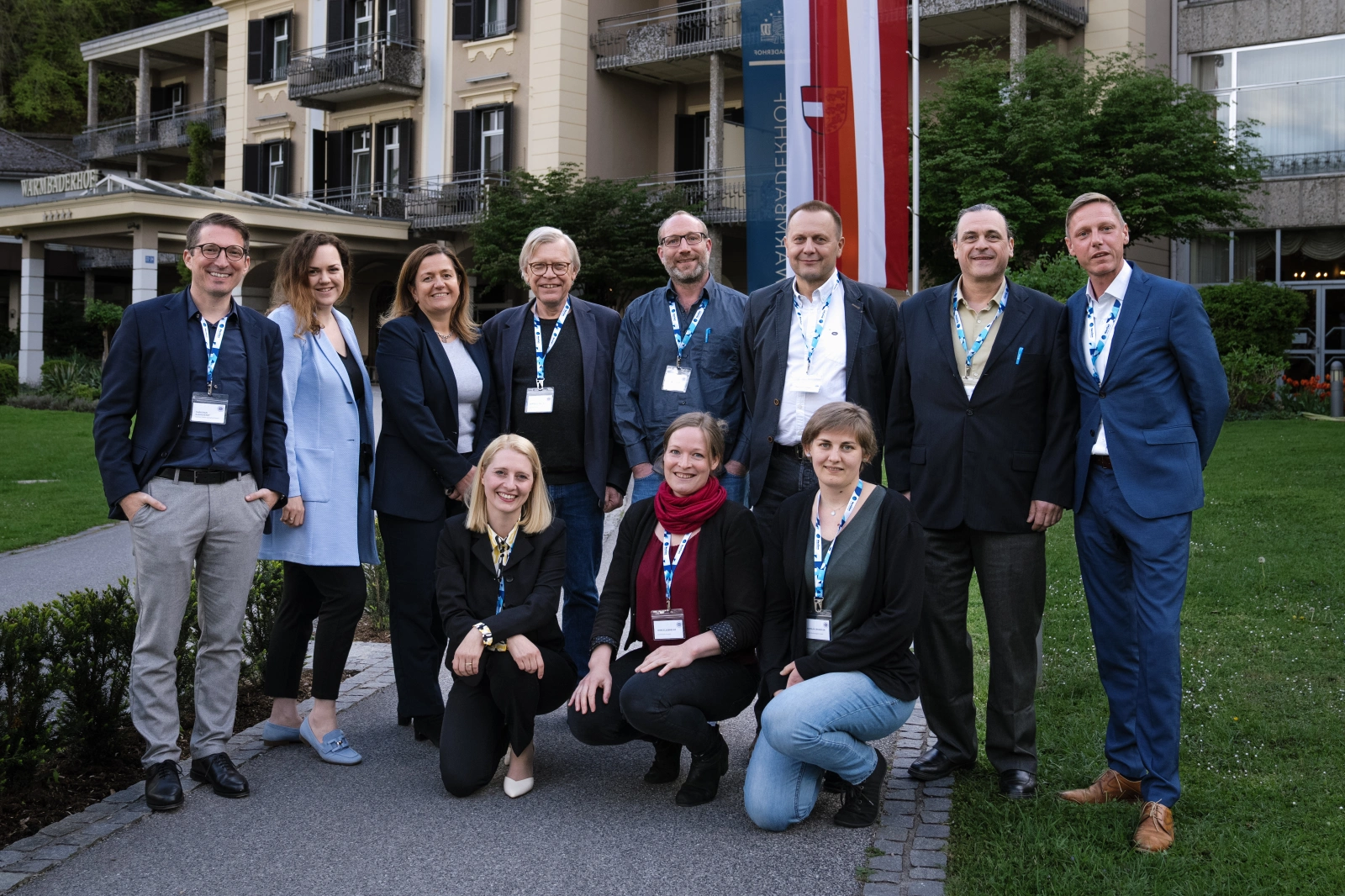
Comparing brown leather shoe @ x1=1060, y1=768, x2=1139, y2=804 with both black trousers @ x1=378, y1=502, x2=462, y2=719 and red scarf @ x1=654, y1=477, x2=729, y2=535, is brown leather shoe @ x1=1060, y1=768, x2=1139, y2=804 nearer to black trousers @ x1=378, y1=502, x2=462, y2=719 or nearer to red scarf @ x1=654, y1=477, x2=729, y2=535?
red scarf @ x1=654, y1=477, x2=729, y2=535

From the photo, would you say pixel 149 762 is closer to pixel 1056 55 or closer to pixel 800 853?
pixel 800 853

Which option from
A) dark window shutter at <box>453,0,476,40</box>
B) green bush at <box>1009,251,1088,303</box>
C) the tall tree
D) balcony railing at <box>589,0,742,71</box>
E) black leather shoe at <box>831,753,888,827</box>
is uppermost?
dark window shutter at <box>453,0,476,40</box>

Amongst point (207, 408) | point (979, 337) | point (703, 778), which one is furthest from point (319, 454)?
point (979, 337)

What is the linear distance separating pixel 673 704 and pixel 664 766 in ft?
1.70

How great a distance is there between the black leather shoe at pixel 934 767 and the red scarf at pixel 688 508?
4.51ft

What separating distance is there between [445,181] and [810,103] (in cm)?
2549

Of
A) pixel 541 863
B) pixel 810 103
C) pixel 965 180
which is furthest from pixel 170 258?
pixel 541 863

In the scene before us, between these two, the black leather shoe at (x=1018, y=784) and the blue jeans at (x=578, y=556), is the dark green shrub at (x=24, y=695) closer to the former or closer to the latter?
the blue jeans at (x=578, y=556)

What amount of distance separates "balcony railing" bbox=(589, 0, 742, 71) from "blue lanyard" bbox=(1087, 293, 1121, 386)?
78.7 feet

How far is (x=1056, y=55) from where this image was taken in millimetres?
23953

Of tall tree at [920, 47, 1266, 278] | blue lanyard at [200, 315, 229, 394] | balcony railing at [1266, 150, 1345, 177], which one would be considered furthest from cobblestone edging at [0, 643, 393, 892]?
balcony railing at [1266, 150, 1345, 177]

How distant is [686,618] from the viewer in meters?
4.95

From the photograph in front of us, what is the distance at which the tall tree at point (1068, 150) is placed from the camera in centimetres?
2216

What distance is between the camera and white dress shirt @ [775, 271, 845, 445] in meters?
5.27
